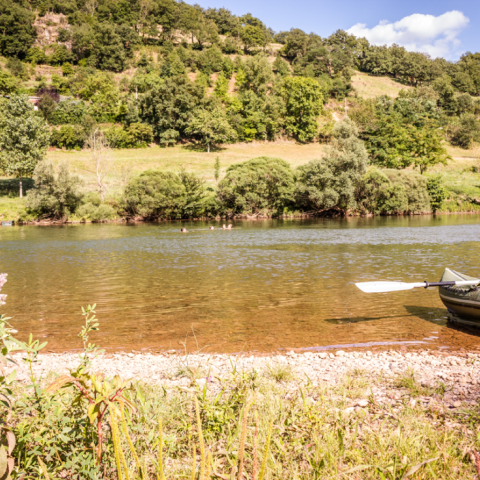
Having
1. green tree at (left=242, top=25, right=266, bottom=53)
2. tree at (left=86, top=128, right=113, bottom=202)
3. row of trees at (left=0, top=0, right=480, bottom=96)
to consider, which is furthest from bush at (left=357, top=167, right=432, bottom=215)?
green tree at (left=242, top=25, right=266, bottom=53)

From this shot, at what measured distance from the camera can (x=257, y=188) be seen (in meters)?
61.8

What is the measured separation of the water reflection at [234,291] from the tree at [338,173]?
24.6 metres

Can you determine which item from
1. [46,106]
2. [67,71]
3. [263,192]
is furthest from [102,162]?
[67,71]

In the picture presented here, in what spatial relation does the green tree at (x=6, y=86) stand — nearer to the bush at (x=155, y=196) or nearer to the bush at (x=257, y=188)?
the bush at (x=155, y=196)

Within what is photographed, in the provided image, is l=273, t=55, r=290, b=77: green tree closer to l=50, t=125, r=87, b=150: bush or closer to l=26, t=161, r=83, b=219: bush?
l=50, t=125, r=87, b=150: bush

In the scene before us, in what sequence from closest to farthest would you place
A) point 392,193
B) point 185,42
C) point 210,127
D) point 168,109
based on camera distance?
1. point 392,193
2. point 210,127
3. point 168,109
4. point 185,42

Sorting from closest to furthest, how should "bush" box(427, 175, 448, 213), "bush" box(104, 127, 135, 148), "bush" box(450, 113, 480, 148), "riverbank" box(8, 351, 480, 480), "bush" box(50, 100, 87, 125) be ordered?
"riverbank" box(8, 351, 480, 480)
"bush" box(427, 175, 448, 213)
"bush" box(104, 127, 135, 148)
"bush" box(50, 100, 87, 125)
"bush" box(450, 113, 480, 148)

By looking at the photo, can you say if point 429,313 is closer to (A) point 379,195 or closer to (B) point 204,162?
(A) point 379,195

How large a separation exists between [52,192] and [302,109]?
7157 centimetres

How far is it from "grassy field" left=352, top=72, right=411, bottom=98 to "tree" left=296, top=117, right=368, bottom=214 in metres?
88.3

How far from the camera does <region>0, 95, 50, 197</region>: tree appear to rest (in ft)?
210

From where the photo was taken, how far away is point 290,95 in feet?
362

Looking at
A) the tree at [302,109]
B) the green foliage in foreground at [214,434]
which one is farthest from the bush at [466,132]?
the green foliage in foreground at [214,434]

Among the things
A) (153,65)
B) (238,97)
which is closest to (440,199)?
(238,97)
